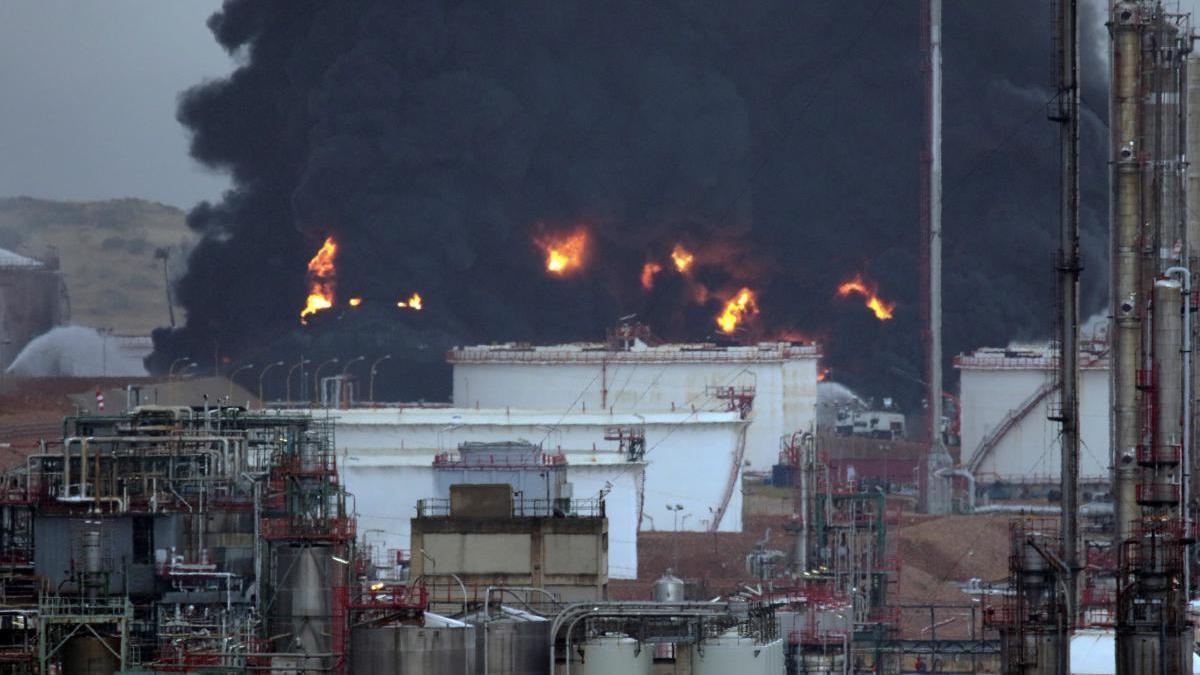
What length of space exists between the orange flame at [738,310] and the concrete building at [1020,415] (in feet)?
56.0

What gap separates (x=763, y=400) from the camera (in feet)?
368

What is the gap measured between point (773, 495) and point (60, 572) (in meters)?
56.1

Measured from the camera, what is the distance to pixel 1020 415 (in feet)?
371

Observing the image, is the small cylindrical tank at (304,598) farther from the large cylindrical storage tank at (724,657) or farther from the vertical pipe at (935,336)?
the vertical pipe at (935,336)

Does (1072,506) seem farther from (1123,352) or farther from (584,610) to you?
(584,610)

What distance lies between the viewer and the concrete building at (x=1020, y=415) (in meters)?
106

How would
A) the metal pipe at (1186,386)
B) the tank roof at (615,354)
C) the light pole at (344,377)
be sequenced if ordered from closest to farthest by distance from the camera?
the metal pipe at (1186,386)
the light pole at (344,377)
the tank roof at (615,354)

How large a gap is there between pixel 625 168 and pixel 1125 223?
80.6 metres

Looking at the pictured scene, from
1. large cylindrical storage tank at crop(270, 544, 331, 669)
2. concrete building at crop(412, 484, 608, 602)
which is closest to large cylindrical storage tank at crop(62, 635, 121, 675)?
large cylindrical storage tank at crop(270, 544, 331, 669)

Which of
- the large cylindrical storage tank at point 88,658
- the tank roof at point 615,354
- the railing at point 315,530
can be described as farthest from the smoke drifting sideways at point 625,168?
the large cylindrical storage tank at point 88,658

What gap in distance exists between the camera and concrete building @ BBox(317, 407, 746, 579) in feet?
289

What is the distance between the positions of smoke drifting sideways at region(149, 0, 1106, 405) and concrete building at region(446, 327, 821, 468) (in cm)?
1093

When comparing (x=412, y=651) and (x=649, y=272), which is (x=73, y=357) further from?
(x=412, y=651)

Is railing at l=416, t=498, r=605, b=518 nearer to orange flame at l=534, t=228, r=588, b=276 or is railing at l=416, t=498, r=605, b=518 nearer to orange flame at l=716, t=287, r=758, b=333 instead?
orange flame at l=534, t=228, r=588, b=276
